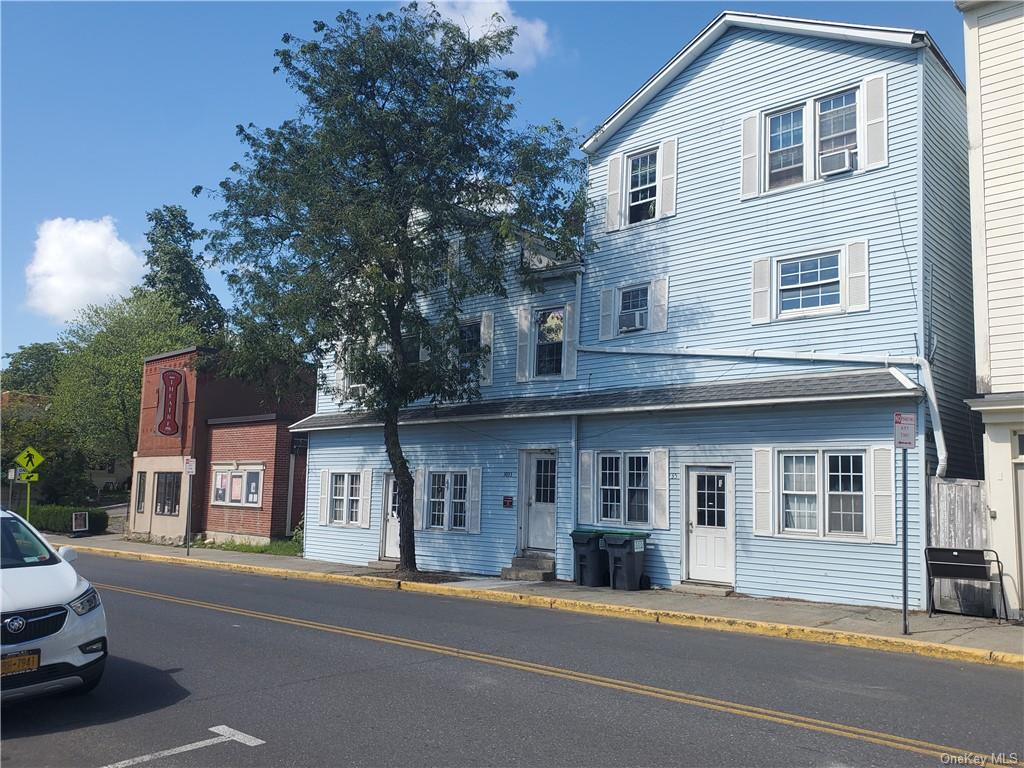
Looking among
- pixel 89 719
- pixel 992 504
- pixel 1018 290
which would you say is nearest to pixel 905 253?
pixel 1018 290

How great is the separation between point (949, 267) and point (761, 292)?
10.4 feet

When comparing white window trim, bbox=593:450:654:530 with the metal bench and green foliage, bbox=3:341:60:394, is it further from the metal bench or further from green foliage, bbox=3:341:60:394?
green foliage, bbox=3:341:60:394

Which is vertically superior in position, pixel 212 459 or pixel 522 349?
pixel 522 349

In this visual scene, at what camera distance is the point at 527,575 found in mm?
17828

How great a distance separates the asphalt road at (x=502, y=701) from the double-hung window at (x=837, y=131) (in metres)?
8.72

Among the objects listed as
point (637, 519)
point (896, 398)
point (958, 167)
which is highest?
point (958, 167)

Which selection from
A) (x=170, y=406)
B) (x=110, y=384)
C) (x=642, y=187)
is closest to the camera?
(x=642, y=187)

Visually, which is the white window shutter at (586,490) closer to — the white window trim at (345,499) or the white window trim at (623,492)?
the white window trim at (623,492)

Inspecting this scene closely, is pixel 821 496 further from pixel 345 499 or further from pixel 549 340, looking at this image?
pixel 345 499

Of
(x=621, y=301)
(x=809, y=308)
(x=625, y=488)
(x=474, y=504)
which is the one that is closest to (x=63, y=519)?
(x=474, y=504)

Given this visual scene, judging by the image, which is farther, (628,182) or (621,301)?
(628,182)

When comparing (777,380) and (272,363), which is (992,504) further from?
(272,363)

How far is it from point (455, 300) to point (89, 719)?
12216 mm

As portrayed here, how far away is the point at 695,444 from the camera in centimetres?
1598
